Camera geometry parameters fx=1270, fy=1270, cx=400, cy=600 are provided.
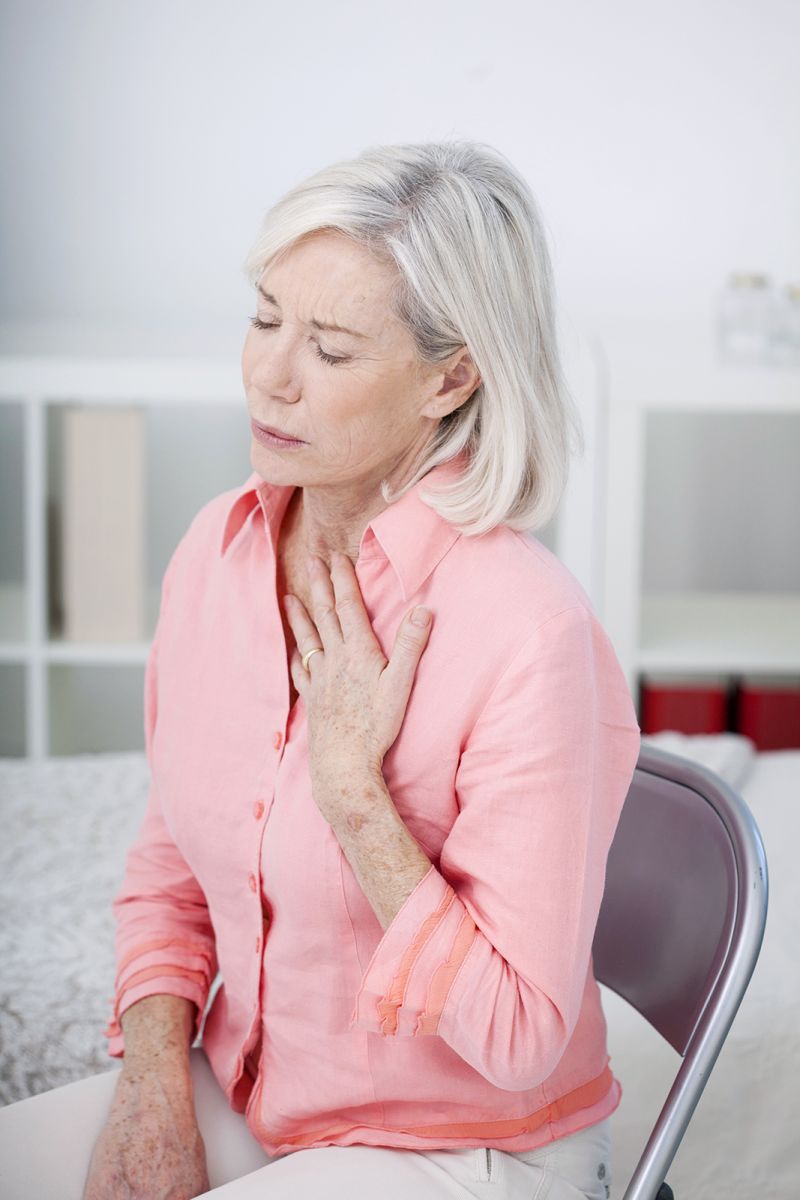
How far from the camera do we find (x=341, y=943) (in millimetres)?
940

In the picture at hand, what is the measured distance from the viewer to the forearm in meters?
1.02

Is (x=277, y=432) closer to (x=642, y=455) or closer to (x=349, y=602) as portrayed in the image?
(x=349, y=602)

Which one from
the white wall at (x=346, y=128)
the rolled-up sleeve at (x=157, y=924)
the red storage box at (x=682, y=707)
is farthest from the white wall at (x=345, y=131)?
the rolled-up sleeve at (x=157, y=924)

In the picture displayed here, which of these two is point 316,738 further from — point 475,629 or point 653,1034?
point 653,1034

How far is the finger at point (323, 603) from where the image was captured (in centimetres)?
97

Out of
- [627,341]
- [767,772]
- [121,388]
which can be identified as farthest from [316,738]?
[627,341]

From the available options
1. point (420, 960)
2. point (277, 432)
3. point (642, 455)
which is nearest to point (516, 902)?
point (420, 960)

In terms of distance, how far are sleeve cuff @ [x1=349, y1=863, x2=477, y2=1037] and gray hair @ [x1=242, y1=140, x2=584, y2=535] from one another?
10.7 inches

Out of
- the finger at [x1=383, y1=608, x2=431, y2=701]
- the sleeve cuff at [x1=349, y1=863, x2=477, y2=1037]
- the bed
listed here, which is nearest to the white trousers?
the sleeve cuff at [x1=349, y1=863, x2=477, y2=1037]

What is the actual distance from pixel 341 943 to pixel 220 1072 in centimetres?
21

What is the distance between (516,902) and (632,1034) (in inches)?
19.6

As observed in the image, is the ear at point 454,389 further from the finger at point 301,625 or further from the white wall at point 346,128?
the white wall at point 346,128

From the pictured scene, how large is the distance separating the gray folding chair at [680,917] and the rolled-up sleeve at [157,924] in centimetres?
36

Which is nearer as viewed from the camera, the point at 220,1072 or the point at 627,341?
the point at 220,1072
